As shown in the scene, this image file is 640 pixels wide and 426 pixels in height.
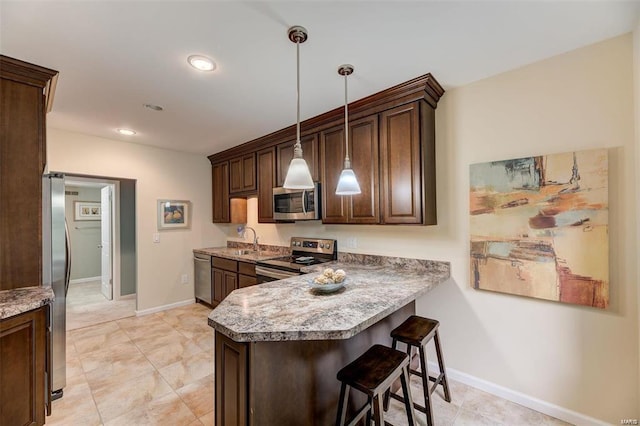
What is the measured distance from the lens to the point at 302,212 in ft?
10.6

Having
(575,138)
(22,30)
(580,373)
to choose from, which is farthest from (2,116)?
(580,373)

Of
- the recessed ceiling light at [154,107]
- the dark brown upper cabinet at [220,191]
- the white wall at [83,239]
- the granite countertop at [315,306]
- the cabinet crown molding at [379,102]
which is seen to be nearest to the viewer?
the granite countertop at [315,306]

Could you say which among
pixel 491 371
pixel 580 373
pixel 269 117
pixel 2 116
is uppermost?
pixel 269 117

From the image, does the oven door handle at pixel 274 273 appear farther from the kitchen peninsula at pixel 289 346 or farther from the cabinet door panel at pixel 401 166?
the cabinet door panel at pixel 401 166

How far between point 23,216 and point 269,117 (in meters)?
2.22

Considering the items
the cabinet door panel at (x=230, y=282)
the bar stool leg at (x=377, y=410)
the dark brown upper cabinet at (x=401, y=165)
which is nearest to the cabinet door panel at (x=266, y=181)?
the cabinet door panel at (x=230, y=282)

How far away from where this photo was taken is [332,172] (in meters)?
2.99

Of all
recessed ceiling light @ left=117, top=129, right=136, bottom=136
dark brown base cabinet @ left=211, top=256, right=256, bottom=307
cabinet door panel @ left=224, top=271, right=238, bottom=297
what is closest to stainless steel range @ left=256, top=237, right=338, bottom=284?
dark brown base cabinet @ left=211, top=256, right=256, bottom=307

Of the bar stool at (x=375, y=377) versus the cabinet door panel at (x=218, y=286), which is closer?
the bar stool at (x=375, y=377)

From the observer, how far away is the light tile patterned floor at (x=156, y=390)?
2.01 metres

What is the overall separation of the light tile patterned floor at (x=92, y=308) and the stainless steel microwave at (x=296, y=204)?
2868 millimetres

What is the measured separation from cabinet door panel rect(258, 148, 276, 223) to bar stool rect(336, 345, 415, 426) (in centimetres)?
244

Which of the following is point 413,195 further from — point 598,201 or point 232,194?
point 232,194

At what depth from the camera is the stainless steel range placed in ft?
10.3
